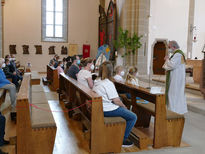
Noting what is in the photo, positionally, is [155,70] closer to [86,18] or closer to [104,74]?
[86,18]

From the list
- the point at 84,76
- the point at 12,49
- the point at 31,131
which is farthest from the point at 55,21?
the point at 31,131

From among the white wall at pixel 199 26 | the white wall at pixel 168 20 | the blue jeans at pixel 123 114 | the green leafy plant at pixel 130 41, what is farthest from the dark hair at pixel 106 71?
the white wall at pixel 199 26

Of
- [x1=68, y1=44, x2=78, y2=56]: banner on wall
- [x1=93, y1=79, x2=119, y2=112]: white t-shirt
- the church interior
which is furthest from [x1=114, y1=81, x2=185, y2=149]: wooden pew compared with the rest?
[x1=68, y1=44, x2=78, y2=56]: banner on wall

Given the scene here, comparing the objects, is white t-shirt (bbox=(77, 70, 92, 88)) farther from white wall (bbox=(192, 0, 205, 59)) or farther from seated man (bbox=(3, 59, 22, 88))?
white wall (bbox=(192, 0, 205, 59))

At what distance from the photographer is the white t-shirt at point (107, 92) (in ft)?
10.9

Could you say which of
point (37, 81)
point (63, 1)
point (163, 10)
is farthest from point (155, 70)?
point (63, 1)

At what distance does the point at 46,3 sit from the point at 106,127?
15362 mm

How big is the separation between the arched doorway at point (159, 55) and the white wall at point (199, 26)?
198cm

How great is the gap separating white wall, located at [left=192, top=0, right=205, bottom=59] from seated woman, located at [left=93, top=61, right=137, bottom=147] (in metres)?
11.7

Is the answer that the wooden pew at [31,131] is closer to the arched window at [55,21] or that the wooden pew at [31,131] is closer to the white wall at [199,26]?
the white wall at [199,26]

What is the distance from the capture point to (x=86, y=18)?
17609mm

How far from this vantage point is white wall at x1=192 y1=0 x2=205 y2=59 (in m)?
13.7

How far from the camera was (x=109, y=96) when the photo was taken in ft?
10.9

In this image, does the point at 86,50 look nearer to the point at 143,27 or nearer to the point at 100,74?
the point at 143,27
